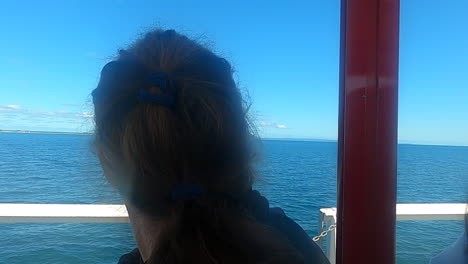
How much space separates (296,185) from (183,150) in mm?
613

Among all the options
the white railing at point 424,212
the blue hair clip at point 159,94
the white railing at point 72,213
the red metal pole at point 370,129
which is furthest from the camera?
the white railing at point 72,213

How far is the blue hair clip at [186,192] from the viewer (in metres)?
0.49

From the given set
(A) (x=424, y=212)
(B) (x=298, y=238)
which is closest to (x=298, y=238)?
(B) (x=298, y=238)

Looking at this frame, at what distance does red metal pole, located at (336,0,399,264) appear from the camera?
71 cm

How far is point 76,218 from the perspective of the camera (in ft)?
4.63

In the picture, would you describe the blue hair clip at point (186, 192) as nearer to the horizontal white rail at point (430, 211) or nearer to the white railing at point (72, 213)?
the horizontal white rail at point (430, 211)

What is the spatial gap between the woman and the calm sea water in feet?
0.49

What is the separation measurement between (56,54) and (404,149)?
1.64 m

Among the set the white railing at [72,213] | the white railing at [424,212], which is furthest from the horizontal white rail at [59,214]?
the white railing at [424,212]

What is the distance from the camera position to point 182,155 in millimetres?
502

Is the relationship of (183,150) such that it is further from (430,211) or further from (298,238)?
(430,211)

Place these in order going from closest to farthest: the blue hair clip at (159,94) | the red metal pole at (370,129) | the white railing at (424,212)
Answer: the blue hair clip at (159,94)
the red metal pole at (370,129)
the white railing at (424,212)

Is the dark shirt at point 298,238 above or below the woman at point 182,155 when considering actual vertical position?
below

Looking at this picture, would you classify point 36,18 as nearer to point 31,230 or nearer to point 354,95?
point 31,230
